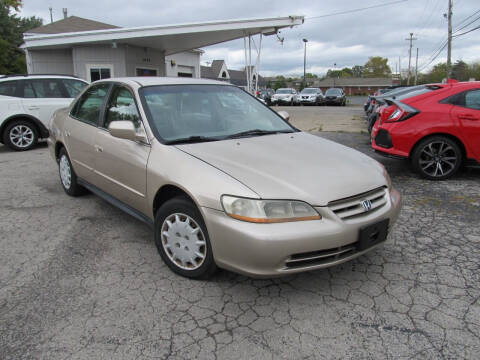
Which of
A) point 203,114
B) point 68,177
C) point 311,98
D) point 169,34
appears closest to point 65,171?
point 68,177

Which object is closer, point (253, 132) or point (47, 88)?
point (253, 132)

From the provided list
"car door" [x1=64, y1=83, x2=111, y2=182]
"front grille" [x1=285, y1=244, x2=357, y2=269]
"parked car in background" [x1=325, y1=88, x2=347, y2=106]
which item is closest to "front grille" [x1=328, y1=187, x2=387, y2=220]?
"front grille" [x1=285, y1=244, x2=357, y2=269]

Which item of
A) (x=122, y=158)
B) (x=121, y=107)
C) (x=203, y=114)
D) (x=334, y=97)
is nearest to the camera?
(x=122, y=158)

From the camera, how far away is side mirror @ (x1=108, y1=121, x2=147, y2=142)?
3.25 meters

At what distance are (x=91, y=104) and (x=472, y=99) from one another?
520 centimetres

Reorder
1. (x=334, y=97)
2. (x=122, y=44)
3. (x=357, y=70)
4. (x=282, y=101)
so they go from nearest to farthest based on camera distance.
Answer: (x=122, y=44) < (x=334, y=97) < (x=282, y=101) < (x=357, y=70)

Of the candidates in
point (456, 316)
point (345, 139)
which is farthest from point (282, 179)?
point (345, 139)

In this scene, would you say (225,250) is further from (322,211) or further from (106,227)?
(106,227)

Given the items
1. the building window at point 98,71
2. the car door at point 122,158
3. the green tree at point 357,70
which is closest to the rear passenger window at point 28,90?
the car door at point 122,158

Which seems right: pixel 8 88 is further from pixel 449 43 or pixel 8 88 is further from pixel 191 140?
pixel 449 43

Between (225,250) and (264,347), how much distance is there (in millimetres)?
645

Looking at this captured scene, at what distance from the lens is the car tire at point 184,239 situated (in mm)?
2760

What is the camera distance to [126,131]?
128 inches

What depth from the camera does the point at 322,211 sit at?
2521mm
